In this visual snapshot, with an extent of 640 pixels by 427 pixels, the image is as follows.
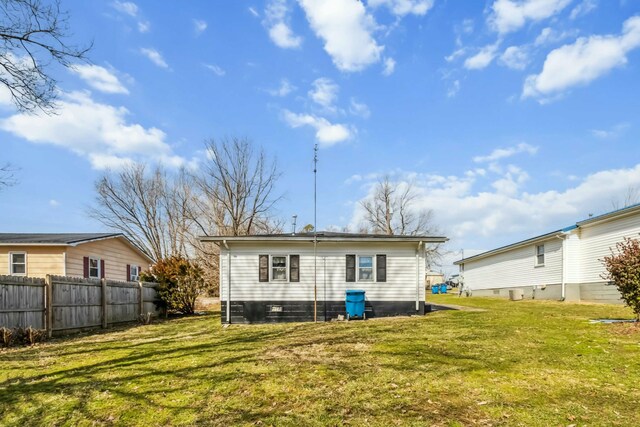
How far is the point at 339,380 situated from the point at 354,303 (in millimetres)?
7729

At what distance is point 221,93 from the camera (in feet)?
53.4

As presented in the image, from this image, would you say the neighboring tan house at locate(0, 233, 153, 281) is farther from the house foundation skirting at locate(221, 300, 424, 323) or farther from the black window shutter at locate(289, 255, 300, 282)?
the black window shutter at locate(289, 255, 300, 282)

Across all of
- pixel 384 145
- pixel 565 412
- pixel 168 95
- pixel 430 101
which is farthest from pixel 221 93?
pixel 565 412

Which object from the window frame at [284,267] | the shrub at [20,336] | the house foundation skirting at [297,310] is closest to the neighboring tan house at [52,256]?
the shrub at [20,336]

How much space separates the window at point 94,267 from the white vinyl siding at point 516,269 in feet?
80.5

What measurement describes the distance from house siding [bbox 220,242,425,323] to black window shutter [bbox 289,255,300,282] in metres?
0.13

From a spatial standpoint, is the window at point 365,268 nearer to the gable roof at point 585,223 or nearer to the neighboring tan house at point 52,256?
the gable roof at point 585,223

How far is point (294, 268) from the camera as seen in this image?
45.4 ft

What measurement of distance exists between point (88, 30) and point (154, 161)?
29.2m

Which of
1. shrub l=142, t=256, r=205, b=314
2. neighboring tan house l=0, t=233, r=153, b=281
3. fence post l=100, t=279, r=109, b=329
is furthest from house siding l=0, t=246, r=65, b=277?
fence post l=100, t=279, r=109, b=329

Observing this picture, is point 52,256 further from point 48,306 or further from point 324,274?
point 324,274

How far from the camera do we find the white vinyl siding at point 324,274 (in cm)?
1367

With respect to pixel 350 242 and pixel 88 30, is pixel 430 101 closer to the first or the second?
pixel 350 242

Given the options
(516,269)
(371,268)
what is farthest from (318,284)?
(516,269)
